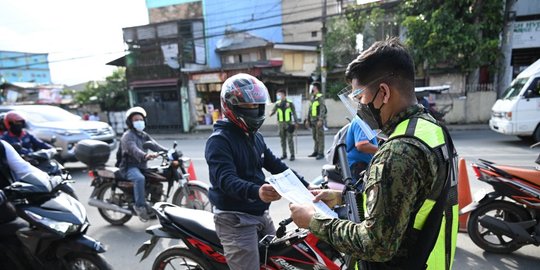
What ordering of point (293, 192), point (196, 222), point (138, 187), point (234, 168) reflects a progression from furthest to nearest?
point (138, 187)
point (196, 222)
point (234, 168)
point (293, 192)

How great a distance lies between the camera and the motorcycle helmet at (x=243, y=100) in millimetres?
2084

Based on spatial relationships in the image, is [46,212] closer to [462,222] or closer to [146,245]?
[146,245]

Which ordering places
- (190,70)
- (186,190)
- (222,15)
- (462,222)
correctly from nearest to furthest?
(462,222), (186,190), (190,70), (222,15)

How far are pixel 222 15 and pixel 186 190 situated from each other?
22.6 meters

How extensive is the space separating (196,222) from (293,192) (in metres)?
1.13

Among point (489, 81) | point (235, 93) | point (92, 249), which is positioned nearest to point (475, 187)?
point (235, 93)

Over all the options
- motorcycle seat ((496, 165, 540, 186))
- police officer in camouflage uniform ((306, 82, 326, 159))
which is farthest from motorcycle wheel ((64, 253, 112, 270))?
police officer in camouflage uniform ((306, 82, 326, 159))

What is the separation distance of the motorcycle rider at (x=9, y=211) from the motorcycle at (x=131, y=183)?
1674mm

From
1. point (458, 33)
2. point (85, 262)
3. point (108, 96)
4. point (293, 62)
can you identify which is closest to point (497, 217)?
point (85, 262)

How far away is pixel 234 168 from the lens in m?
1.99

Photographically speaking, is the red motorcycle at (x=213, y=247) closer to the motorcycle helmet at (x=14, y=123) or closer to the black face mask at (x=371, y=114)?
the black face mask at (x=371, y=114)

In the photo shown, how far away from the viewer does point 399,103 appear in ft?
3.99

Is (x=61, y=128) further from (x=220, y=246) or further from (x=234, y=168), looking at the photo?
(x=234, y=168)

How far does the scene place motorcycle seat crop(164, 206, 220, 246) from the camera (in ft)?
7.63
